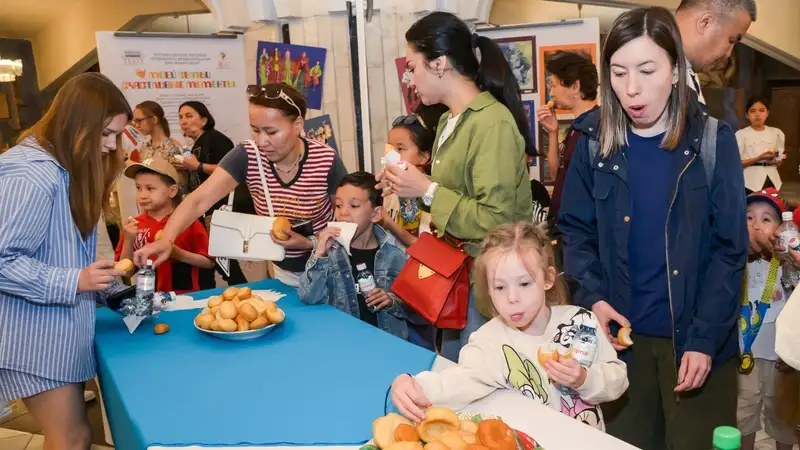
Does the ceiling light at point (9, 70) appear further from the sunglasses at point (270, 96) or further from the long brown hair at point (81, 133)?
the long brown hair at point (81, 133)

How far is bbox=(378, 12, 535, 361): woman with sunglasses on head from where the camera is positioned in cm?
209

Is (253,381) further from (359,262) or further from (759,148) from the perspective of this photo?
(759,148)

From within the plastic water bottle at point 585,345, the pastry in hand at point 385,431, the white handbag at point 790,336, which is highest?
the white handbag at point 790,336

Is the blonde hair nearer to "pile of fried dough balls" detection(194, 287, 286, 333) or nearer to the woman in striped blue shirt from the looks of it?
"pile of fried dough balls" detection(194, 287, 286, 333)

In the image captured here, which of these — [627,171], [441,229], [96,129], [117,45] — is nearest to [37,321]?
[96,129]

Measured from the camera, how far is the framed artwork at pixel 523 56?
4496 mm

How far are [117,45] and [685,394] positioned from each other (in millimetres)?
4437

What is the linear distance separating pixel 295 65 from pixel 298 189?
232 centimetres

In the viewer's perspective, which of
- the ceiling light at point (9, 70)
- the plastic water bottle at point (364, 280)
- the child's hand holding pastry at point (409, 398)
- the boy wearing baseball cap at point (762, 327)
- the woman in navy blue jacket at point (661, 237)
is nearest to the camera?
the child's hand holding pastry at point (409, 398)

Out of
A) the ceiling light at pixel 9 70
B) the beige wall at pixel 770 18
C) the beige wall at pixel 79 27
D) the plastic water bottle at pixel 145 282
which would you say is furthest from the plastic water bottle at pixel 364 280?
the ceiling light at pixel 9 70

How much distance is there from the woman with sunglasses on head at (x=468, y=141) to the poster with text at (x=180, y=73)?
3.29 meters

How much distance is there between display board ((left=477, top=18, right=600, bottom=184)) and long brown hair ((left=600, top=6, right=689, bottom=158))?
270 centimetres

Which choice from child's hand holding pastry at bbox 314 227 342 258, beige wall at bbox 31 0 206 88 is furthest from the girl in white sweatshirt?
beige wall at bbox 31 0 206 88

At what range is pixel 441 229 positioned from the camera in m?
2.14
